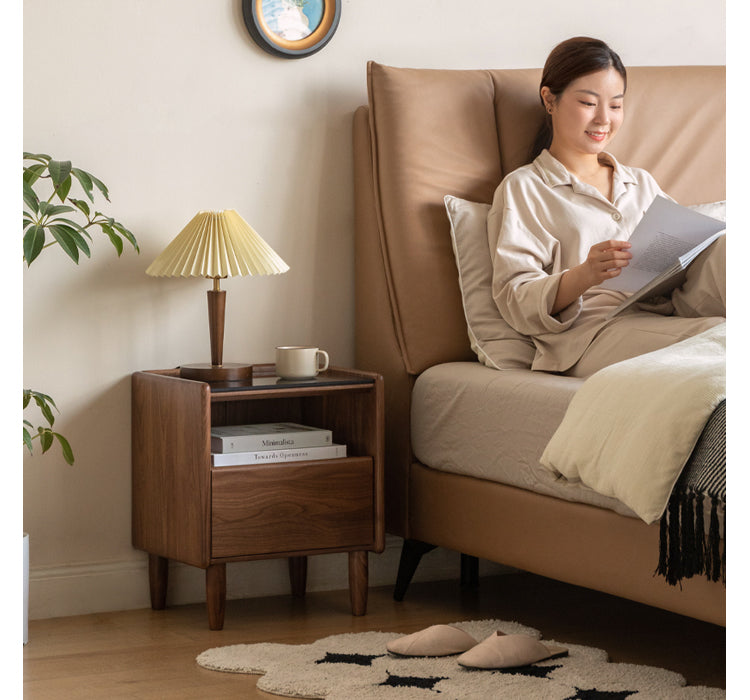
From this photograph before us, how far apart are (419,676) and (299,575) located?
2.44 feet

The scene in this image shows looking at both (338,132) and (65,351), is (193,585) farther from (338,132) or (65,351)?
(338,132)

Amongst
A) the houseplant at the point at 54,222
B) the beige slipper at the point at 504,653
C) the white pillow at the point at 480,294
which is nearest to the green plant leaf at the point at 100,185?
the houseplant at the point at 54,222

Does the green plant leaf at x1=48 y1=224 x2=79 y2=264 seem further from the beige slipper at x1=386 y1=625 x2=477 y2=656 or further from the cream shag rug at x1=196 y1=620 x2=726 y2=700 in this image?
the beige slipper at x1=386 y1=625 x2=477 y2=656

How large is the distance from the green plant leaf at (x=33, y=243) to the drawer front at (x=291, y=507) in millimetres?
551

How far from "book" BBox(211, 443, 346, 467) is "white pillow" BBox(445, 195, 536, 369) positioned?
0.39m

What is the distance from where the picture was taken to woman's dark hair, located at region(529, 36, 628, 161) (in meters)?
2.42

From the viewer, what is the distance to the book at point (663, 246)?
2.06 m

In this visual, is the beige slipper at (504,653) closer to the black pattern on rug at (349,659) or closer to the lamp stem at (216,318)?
the black pattern on rug at (349,659)

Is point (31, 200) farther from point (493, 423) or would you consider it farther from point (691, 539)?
point (691, 539)

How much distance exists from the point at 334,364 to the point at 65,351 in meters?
Answer: 0.66

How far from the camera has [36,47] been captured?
2.27m

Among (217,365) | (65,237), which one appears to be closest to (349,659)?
(217,365)

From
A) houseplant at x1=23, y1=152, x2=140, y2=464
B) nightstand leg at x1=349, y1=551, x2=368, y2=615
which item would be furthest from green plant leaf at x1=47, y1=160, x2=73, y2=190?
nightstand leg at x1=349, y1=551, x2=368, y2=615
